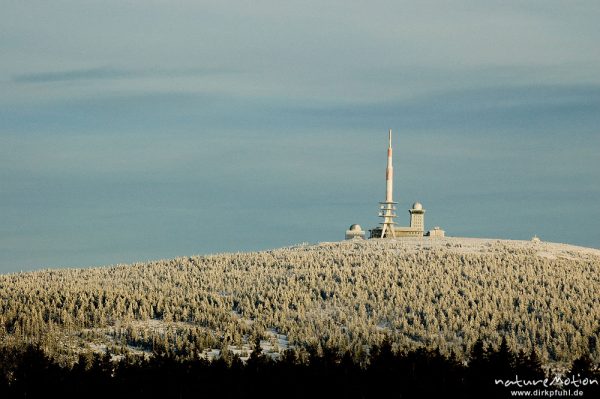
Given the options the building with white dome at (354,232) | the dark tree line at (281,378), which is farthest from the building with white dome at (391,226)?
the dark tree line at (281,378)

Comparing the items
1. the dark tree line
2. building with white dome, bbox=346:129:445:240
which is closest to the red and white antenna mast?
building with white dome, bbox=346:129:445:240

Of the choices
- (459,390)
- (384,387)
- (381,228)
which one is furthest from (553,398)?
(381,228)

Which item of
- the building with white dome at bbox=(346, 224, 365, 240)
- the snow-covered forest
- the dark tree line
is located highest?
the building with white dome at bbox=(346, 224, 365, 240)

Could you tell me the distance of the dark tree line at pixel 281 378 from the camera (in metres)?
45.8

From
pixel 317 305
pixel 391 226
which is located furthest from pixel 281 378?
pixel 391 226

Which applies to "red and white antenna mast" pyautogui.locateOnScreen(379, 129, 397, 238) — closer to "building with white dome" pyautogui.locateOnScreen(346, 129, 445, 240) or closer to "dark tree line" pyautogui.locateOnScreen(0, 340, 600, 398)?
"building with white dome" pyautogui.locateOnScreen(346, 129, 445, 240)

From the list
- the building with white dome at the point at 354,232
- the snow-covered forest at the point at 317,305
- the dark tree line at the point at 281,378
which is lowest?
the dark tree line at the point at 281,378

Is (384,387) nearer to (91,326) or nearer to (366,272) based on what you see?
(91,326)

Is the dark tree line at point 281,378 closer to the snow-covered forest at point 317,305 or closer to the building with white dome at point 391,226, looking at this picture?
the snow-covered forest at point 317,305

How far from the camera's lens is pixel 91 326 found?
208 ft

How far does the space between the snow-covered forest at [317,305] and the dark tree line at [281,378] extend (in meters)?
4.76

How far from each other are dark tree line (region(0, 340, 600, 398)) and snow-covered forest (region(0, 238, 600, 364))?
4.76 meters

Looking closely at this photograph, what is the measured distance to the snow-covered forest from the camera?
61.2m

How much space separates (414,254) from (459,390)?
40.4 meters
